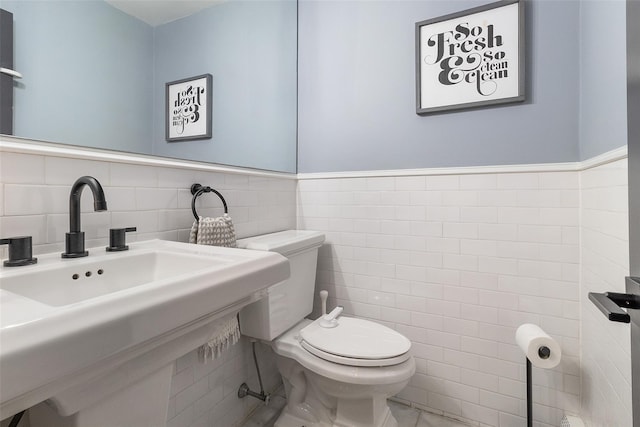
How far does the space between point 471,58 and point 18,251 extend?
1.74m

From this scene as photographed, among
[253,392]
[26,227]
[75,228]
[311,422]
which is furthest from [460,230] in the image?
[26,227]

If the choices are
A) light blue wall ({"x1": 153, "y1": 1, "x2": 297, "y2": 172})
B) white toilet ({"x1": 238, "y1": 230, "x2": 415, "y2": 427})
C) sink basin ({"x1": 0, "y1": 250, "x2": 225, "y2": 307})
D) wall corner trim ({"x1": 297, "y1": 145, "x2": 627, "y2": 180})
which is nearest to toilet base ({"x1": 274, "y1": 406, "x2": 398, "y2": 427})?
white toilet ({"x1": 238, "y1": 230, "x2": 415, "y2": 427})

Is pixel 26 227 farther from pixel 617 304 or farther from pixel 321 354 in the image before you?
pixel 617 304

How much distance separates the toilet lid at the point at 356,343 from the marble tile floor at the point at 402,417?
524mm

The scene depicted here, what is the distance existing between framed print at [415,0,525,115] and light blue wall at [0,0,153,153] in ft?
4.01

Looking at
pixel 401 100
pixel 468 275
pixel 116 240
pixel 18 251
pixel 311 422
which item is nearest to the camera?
pixel 18 251

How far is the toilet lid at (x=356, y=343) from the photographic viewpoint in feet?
3.58

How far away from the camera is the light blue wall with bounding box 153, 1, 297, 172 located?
122 centimetres

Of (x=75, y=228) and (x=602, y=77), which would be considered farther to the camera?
(x=602, y=77)

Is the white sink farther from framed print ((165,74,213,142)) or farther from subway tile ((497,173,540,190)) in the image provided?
subway tile ((497,173,540,190))

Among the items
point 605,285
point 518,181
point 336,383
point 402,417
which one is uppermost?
point 518,181

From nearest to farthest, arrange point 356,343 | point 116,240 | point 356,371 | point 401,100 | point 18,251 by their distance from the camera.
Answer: point 18,251
point 116,240
point 356,371
point 356,343
point 401,100

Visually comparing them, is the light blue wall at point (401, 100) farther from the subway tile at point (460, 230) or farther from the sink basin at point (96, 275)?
the sink basin at point (96, 275)

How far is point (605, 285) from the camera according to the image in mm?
980
